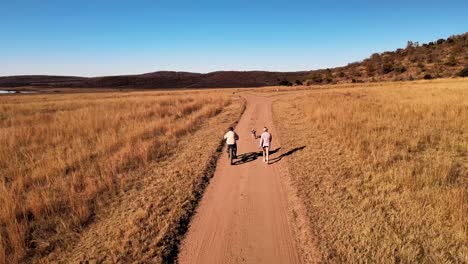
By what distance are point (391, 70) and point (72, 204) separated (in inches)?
3164

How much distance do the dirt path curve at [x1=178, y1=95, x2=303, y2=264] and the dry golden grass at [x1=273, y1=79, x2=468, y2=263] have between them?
0.63m

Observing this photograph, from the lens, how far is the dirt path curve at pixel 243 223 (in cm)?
443

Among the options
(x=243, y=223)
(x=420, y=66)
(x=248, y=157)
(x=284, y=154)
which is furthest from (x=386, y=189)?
(x=420, y=66)

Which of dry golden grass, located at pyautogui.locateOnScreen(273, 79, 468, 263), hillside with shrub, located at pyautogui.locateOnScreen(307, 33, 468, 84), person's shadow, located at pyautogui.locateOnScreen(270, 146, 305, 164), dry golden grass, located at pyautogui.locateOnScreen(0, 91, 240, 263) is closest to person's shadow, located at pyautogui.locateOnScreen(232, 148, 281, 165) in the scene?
person's shadow, located at pyautogui.locateOnScreen(270, 146, 305, 164)

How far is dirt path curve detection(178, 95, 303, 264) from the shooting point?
443 centimetres

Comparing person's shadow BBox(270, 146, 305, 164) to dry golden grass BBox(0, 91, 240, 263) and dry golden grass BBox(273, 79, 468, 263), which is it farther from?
dry golden grass BBox(0, 91, 240, 263)

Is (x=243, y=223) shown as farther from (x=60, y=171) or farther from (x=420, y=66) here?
(x=420, y=66)

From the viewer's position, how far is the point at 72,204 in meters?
6.51

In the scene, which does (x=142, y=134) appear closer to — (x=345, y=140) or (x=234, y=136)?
(x=234, y=136)

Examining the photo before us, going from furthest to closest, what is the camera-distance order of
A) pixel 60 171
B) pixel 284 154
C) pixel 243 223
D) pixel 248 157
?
pixel 284 154, pixel 248 157, pixel 60 171, pixel 243 223

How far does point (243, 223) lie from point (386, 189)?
4.03 meters

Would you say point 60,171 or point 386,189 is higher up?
point 386,189

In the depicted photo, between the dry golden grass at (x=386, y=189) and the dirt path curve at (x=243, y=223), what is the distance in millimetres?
634

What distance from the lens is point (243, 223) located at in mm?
5375
